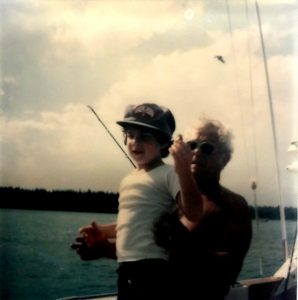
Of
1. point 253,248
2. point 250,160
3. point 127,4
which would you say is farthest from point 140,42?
point 253,248

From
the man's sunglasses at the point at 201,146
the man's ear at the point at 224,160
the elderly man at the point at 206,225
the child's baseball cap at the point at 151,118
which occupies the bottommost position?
the elderly man at the point at 206,225

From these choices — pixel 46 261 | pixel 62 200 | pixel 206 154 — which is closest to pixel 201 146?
pixel 206 154

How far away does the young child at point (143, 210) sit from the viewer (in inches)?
56.4

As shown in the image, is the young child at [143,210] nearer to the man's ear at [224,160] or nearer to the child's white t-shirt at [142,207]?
the child's white t-shirt at [142,207]

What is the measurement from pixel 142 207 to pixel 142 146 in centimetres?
20

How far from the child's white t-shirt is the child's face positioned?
0.13 feet

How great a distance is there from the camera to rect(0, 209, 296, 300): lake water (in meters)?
1.48

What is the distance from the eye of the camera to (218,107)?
154 cm

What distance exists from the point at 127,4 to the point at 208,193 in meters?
0.68

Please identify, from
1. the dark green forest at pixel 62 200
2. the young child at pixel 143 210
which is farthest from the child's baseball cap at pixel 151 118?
the dark green forest at pixel 62 200

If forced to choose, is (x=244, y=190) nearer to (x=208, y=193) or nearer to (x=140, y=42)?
(x=208, y=193)

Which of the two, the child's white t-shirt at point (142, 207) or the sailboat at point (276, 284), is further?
the sailboat at point (276, 284)

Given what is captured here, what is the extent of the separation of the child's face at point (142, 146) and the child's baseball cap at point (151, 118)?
0.03 m

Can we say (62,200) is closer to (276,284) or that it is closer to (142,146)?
(142,146)
